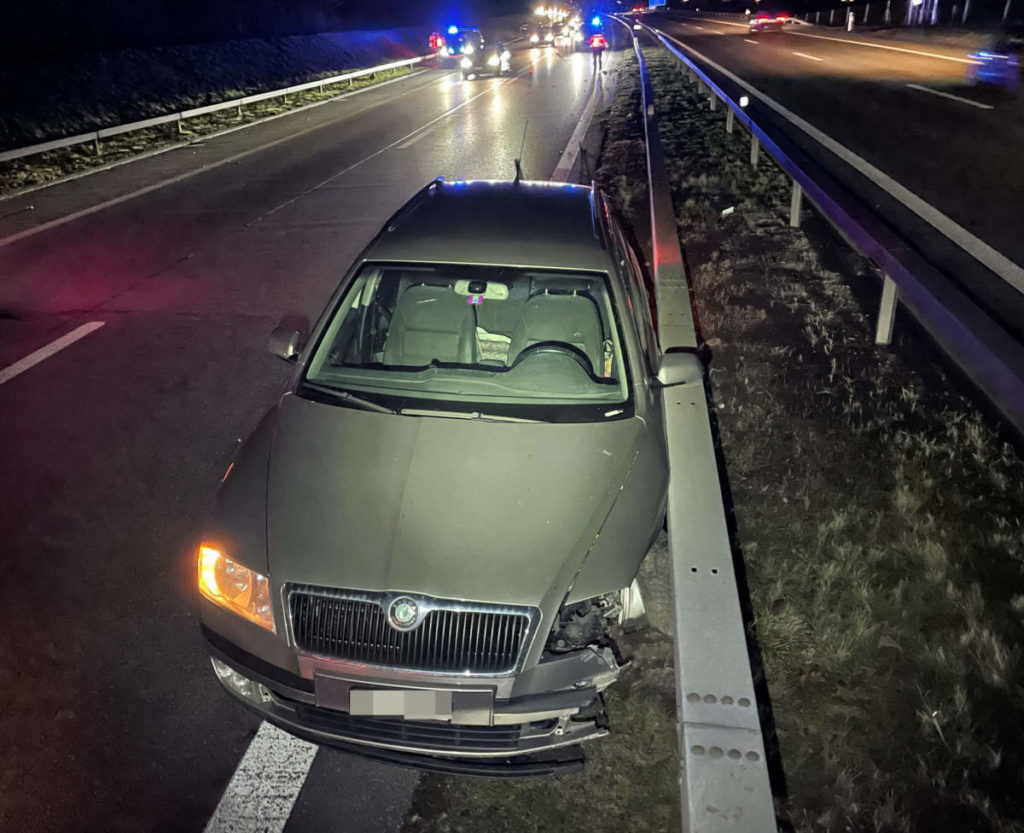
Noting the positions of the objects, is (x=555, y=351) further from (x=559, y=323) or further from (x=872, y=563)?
(x=872, y=563)

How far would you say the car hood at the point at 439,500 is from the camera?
3.25 metres

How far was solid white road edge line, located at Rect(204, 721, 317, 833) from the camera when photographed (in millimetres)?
3158

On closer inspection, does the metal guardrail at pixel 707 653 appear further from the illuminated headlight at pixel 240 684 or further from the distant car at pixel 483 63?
the distant car at pixel 483 63

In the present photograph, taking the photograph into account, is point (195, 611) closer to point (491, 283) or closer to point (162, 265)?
point (491, 283)

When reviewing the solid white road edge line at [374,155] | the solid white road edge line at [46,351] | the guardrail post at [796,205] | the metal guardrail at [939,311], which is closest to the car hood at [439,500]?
the metal guardrail at [939,311]

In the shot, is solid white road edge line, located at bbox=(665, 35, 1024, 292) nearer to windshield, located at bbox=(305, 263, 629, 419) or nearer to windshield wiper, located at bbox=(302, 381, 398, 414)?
windshield, located at bbox=(305, 263, 629, 419)

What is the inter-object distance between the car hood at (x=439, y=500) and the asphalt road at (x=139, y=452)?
2.62 ft

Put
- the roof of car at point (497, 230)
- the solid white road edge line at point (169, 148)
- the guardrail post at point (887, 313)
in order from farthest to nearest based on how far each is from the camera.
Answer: the solid white road edge line at point (169, 148) → the guardrail post at point (887, 313) → the roof of car at point (497, 230)

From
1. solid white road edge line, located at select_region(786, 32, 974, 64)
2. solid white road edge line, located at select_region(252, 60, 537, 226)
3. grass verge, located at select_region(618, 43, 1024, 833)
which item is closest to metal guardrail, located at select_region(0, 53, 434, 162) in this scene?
solid white road edge line, located at select_region(252, 60, 537, 226)

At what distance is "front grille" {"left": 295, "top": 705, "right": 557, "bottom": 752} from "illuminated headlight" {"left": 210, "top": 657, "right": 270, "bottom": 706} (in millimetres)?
288

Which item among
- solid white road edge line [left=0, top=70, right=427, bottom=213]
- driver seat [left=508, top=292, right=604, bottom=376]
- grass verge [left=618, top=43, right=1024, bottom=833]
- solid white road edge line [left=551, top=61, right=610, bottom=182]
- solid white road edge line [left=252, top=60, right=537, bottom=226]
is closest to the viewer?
grass verge [left=618, top=43, right=1024, bottom=833]

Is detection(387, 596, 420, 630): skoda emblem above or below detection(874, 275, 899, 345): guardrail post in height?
above

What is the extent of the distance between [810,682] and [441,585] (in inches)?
61.8

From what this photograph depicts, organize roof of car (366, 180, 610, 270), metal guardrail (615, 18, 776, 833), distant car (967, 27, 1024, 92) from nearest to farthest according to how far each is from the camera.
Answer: metal guardrail (615, 18, 776, 833) → roof of car (366, 180, 610, 270) → distant car (967, 27, 1024, 92)
